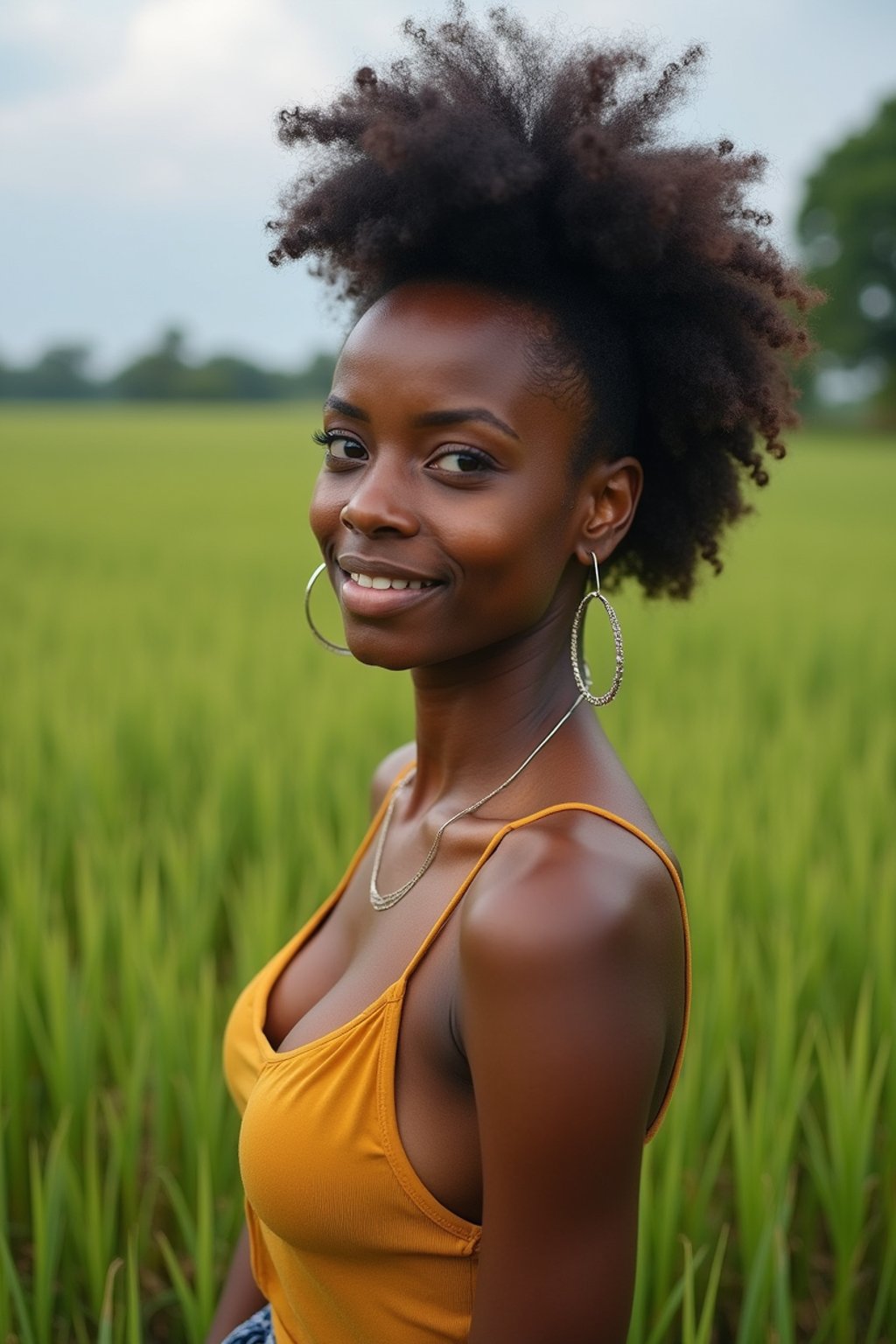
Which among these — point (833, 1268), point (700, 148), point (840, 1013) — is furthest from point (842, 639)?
point (700, 148)

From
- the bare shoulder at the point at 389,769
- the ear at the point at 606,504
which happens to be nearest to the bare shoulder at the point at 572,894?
the ear at the point at 606,504

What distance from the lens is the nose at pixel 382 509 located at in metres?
1.15

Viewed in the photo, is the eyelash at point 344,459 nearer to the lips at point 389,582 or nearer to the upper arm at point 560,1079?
the lips at point 389,582

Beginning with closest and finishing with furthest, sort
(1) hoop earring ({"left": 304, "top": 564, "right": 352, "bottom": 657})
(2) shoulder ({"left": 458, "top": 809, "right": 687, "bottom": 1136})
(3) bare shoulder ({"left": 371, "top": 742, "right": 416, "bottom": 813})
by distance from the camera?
(2) shoulder ({"left": 458, "top": 809, "right": 687, "bottom": 1136})
(1) hoop earring ({"left": 304, "top": 564, "right": 352, "bottom": 657})
(3) bare shoulder ({"left": 371, "top": 742, "right": 416, "bottom": 813})

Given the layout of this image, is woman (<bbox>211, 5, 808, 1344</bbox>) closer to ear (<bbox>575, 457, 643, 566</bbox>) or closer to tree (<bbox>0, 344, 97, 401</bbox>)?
ear (<bbox>575, 457, 643, 566</bbox>)

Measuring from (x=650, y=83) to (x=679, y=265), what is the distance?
176mm

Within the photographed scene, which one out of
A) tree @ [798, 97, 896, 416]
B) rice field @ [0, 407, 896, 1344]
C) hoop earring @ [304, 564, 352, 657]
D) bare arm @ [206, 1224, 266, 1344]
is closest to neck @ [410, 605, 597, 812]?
hoop earring @ [304, 564, 352, 657]

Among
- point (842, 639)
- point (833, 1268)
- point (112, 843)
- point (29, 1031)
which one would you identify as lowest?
point (833, 1268)

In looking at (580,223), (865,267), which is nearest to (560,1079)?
(580,223)

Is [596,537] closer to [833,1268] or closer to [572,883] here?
Answer: [572,883]

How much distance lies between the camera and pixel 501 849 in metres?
1.11

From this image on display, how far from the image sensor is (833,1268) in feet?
6.98

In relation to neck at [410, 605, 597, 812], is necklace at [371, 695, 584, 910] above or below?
below

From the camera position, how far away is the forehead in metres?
1.15
